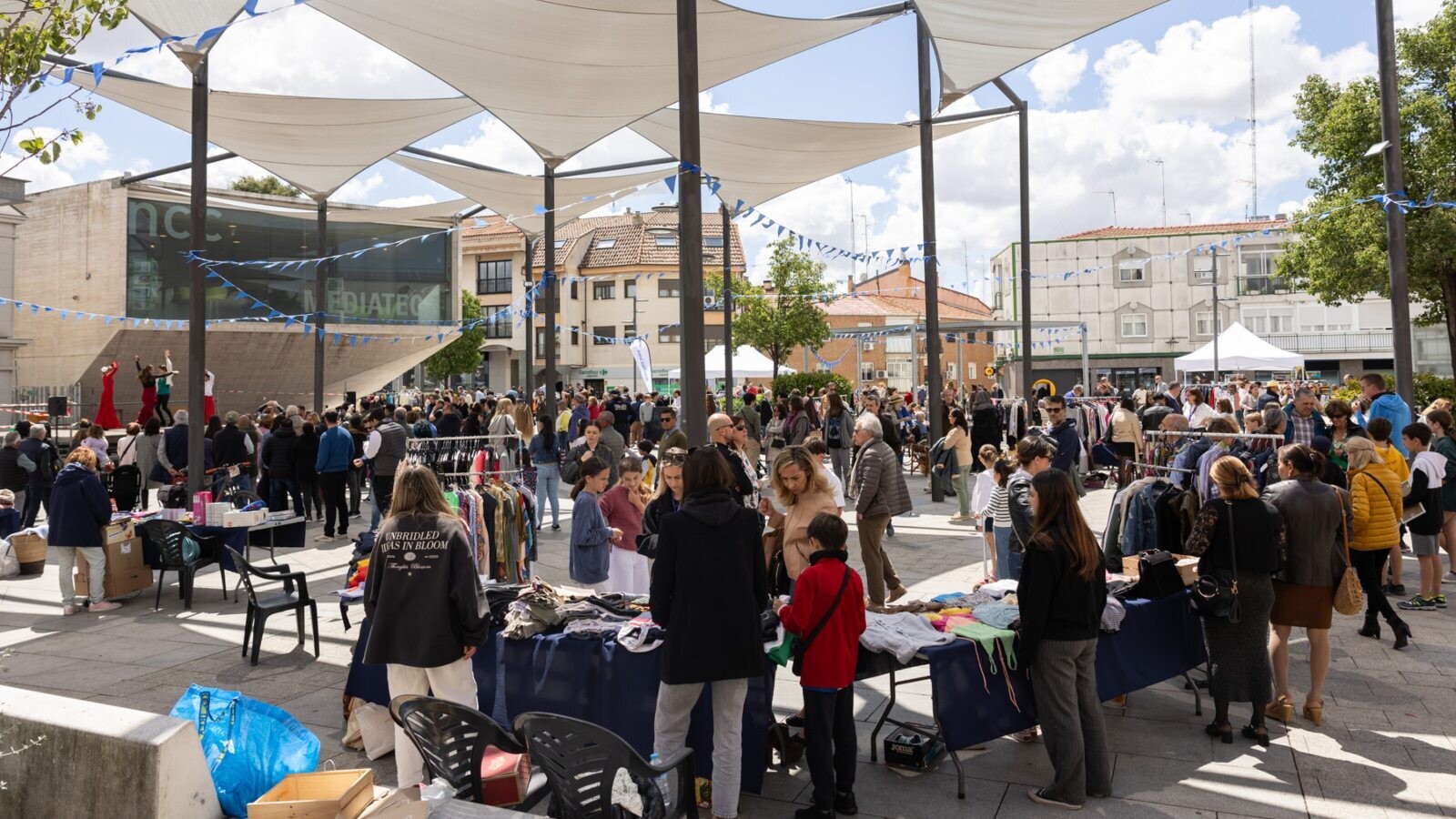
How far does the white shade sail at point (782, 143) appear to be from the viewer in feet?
46.6

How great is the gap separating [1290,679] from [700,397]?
14.3 ft

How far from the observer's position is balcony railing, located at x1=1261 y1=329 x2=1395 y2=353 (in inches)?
1769

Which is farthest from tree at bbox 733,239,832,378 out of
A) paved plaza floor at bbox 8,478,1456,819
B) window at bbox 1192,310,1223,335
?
paved plaza floor at bbox 8,478,1456,819

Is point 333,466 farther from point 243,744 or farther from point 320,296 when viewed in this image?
point 243,744

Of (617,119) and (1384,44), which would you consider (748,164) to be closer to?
(617,119)

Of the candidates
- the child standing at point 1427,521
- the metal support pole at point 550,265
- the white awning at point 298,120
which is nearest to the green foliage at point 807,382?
the metal support pole at point 550,265

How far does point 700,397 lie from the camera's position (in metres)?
7.66

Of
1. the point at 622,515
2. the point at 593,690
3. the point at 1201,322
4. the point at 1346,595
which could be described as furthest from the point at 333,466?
the point at 1201,322

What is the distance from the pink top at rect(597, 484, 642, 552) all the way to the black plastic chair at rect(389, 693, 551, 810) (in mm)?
3158

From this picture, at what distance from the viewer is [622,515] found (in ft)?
22.8

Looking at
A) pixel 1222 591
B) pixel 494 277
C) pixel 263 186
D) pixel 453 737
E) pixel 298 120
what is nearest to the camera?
pixel 453 737

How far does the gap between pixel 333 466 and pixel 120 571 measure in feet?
10.6

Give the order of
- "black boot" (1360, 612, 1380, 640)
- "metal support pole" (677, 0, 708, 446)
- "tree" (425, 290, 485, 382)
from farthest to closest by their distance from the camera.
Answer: "tree" (425, 290, 485, 382)
"metal support pole" (677, 0, 708, 446)
"black boot" (1360, 612, 1380, 640)

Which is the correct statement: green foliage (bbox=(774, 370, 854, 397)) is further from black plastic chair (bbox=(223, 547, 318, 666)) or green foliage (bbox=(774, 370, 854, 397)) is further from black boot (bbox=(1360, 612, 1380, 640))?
black plastic chair (bbox=(223, 547, 318, 666))
